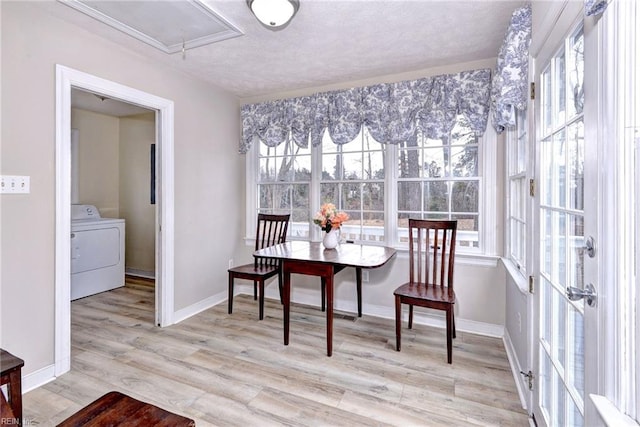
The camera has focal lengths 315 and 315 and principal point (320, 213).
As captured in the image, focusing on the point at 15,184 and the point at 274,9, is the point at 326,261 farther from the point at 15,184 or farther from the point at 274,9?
the point at 15,184

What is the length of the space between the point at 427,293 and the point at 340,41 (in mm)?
2119

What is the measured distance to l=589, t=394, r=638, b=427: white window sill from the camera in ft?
2.61

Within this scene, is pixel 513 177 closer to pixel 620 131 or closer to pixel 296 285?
pixel 620 131

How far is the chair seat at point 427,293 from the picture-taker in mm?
2398

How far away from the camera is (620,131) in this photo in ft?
2.81

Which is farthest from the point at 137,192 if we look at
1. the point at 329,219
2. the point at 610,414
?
the point at 610,414

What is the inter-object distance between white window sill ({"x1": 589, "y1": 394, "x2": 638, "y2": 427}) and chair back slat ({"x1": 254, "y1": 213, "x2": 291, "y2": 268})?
291 cm

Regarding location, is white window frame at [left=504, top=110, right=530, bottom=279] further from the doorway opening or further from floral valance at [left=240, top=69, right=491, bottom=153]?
the doorway opening

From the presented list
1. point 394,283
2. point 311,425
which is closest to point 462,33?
point 394,283

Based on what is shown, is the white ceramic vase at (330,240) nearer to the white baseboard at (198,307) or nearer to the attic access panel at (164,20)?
the white baseboard at (198,307)

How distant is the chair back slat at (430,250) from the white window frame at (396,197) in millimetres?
182

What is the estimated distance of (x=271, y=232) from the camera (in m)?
3.73

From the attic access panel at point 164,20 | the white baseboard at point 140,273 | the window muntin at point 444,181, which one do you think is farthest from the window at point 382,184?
the white baseboard at point 140,273

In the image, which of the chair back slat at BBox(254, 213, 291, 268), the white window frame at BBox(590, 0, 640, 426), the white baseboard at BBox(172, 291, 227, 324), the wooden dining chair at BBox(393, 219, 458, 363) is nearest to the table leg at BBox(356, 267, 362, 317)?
the wooden dining chair at BBox(393, 219, 458, 363)
